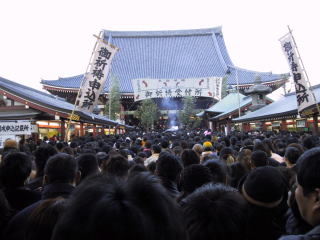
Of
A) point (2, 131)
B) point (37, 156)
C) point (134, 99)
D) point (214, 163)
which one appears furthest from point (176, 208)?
point (134, 99)

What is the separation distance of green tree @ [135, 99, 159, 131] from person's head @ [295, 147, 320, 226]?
30299mm

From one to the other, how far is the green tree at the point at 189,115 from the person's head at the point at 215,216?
30819 millimetres

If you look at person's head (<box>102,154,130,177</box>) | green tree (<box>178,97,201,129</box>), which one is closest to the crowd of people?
person's head (<box>102,154,130,177</box>)

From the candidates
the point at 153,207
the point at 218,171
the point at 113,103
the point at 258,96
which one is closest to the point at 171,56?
the point at 113,103

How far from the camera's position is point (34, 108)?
12.2 meters

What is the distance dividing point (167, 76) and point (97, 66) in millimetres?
25659

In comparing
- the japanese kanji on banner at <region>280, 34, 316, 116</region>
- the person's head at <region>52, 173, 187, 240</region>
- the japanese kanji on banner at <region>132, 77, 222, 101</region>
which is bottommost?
the person's head at <region>52, 173, 187, 240</region>

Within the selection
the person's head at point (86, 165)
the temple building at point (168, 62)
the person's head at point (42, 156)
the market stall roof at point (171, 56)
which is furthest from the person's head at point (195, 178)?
the market stall roof at point (171, 56)

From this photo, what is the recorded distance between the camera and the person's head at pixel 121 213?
0.98 metres

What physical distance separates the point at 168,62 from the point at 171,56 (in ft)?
3.99

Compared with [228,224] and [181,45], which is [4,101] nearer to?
[228,224]

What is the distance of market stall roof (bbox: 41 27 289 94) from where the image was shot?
122ft

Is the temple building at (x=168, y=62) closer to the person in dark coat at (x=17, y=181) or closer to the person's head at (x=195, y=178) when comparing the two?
the person in dark coat at (x=17, y=181)

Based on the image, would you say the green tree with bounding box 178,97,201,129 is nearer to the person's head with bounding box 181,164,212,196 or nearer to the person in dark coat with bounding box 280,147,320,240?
the person's head with bounding box 181,164,212,196
